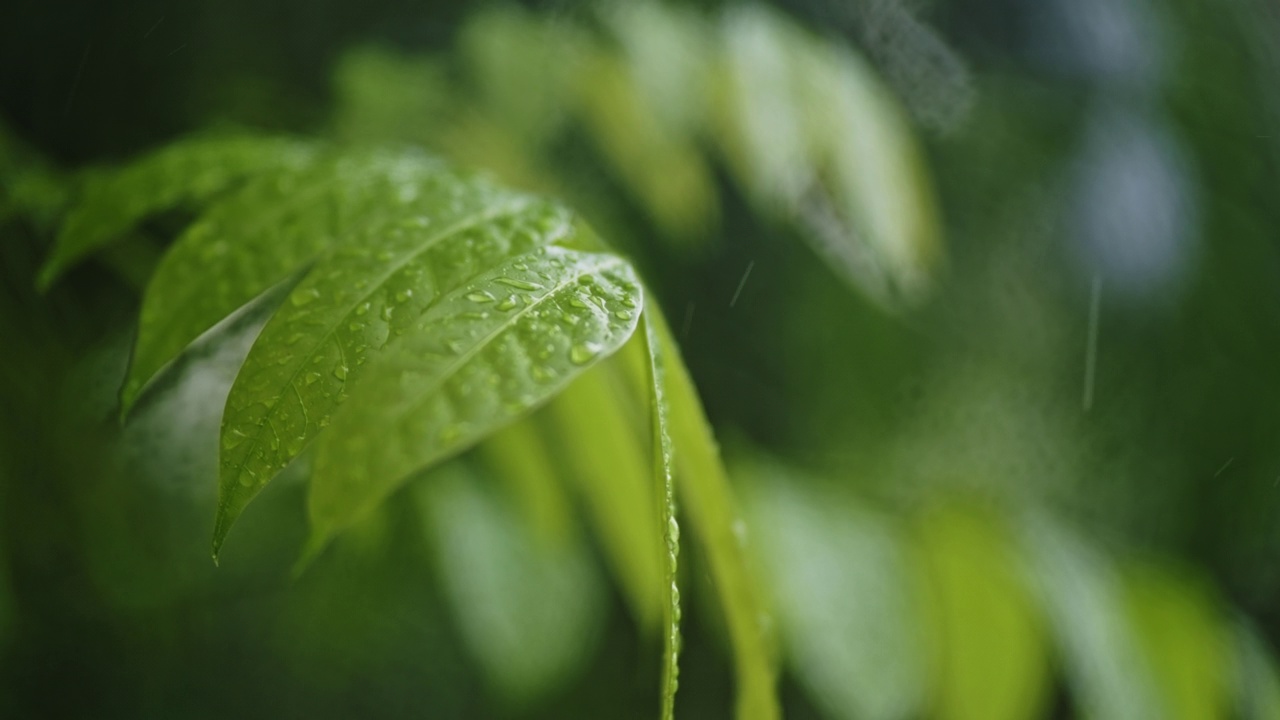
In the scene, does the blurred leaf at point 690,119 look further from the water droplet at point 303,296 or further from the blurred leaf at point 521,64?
the water droplet at point 303,296

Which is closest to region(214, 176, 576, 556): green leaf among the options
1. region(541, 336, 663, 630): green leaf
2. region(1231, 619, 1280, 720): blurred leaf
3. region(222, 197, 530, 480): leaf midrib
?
region(222, 197, 530, 480): leaf midrib

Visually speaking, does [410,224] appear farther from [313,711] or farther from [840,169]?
[313,711]

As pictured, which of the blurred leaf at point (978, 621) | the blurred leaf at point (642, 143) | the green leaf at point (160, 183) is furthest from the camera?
the blurred leaf at point (642, 143)

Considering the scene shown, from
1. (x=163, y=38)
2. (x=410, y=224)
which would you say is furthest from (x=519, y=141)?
(x=410, y=224)

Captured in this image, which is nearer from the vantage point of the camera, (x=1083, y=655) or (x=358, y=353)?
(x=358, y=353)

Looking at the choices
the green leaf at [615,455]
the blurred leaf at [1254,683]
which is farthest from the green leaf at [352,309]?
the blurred leaf at [1254,683]

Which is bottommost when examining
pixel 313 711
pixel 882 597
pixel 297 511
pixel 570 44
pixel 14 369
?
pixel 313 711

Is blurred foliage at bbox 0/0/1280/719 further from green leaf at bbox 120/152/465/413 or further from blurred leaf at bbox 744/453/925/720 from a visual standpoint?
green leaf at bbox 120/152/465/413

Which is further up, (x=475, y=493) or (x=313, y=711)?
(x=475, y=493)
